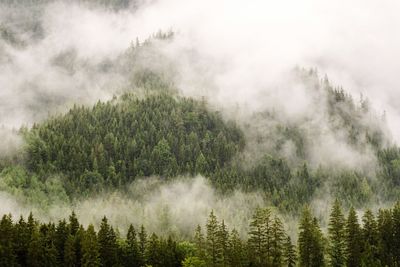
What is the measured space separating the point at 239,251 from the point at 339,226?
24103 millimetres

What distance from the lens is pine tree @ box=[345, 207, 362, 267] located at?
12069 centimetres

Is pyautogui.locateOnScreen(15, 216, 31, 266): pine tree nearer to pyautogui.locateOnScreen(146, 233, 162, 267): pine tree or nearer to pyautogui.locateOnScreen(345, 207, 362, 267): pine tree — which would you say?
pyautogui.locateOnScreen(146, 233, 162, 267): pine tree

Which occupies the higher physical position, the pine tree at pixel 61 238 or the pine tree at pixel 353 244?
the pine tree at pixel 61 238

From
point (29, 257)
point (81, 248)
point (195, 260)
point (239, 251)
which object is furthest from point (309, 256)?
point (29, 257)

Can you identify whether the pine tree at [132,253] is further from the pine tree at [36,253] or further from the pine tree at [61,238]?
the pine tree at [36,253]

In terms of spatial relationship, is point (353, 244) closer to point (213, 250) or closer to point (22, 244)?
point (213, 250)

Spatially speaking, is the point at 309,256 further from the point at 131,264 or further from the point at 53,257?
the point at 53,257

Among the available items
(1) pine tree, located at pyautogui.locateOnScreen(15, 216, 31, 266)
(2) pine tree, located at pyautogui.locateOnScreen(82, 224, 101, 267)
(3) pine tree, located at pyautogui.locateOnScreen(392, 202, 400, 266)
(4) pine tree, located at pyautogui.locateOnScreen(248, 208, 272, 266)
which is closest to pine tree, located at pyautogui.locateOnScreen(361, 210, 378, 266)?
(3) pine tree, located at pyautogui.locateOnScreen(392, 202, 400, 266)

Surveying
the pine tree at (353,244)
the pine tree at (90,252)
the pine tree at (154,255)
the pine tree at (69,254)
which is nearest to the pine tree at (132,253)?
the pine tree at (154,255)

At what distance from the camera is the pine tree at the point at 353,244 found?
396ft

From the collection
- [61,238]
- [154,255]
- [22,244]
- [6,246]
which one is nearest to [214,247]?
[154,255]

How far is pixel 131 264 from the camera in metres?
121

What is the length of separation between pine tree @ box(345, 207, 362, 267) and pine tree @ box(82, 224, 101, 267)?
54340 mm

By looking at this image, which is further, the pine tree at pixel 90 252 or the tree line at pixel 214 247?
the tree line at pixel 214 247
